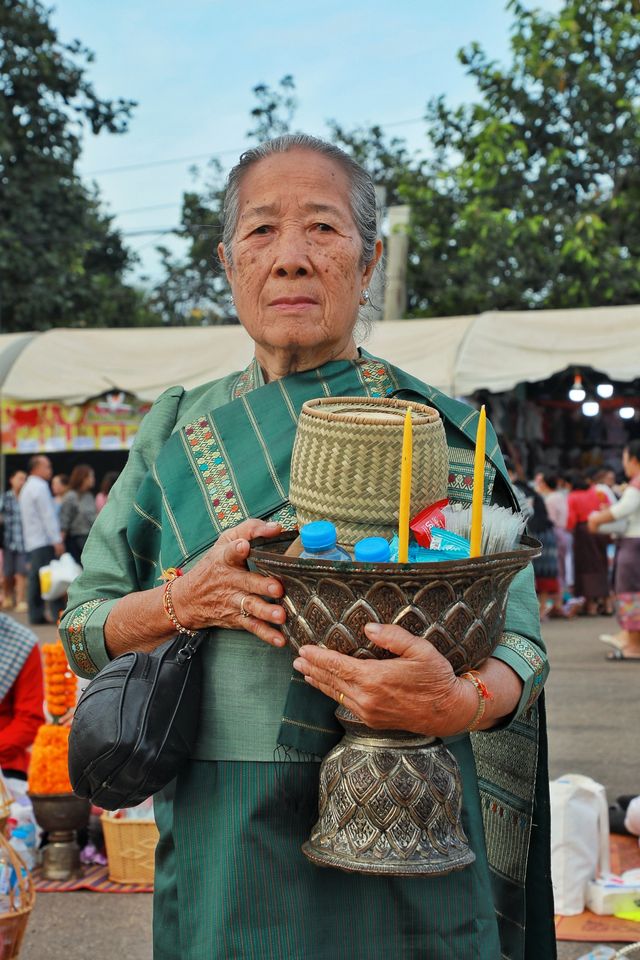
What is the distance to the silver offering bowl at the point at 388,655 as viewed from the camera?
4.27 ft

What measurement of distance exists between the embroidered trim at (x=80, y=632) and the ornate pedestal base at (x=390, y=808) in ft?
1.60

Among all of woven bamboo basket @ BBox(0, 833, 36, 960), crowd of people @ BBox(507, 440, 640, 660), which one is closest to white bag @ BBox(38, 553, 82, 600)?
crowd of people @ BBox(507, 440, 640, 660)

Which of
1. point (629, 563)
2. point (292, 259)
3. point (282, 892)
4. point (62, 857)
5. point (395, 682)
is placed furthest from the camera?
point (629, 563)

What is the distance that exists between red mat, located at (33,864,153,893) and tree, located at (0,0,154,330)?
12978mm

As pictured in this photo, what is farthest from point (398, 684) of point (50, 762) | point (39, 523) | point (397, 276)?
point (397, 276)

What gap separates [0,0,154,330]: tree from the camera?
1642 centimetres

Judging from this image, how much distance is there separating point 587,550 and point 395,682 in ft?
36.3

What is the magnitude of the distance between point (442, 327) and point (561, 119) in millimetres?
7860

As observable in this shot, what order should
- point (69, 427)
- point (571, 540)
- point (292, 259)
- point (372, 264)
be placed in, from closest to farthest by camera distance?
point (292, 259), point (372, 264), point (571, 540), point (69, 427)

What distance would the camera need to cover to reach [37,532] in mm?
11477

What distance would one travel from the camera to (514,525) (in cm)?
148

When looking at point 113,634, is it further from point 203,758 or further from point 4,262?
point 4,262

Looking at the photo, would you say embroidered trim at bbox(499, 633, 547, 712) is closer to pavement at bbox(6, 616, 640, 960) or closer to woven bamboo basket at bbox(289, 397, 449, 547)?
woven bamboo basket at bbox(289, 397, 449, 547)

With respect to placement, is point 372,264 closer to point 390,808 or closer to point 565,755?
point 390,808
